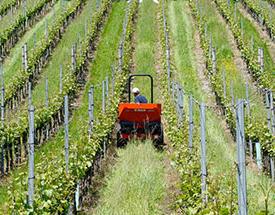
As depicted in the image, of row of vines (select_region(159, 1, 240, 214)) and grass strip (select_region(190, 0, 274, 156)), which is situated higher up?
grass strip (select_region(190, 0, 274, 156))

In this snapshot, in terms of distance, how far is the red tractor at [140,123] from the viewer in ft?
45.9

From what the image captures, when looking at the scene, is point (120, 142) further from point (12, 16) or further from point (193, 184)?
point (12, 16)

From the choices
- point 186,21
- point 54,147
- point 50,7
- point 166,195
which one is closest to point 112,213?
point 166,195

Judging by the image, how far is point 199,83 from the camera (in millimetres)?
22953

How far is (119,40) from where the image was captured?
28766 millimetres

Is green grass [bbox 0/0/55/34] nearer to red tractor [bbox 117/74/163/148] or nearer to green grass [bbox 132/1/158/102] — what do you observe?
green grass [bbox 132/1/158/102]

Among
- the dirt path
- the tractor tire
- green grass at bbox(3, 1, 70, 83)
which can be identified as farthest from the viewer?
the dirt path

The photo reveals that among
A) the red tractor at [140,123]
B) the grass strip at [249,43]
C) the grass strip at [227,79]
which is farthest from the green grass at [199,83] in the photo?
the red tractor at [140,123]

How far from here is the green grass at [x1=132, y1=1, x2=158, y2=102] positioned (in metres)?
22.7

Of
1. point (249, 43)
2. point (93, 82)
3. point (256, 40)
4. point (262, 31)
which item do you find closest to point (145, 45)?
point (249, 43)

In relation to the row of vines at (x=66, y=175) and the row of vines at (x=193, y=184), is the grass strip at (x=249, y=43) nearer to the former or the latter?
the row of vines at (x=66, y=175)

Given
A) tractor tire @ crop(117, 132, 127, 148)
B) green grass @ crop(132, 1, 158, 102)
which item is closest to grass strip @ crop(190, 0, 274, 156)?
green grass @ crop(132, 1, 158, 102)

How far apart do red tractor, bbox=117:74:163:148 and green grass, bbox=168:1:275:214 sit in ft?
4.25

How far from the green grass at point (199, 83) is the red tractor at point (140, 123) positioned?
1.30m
